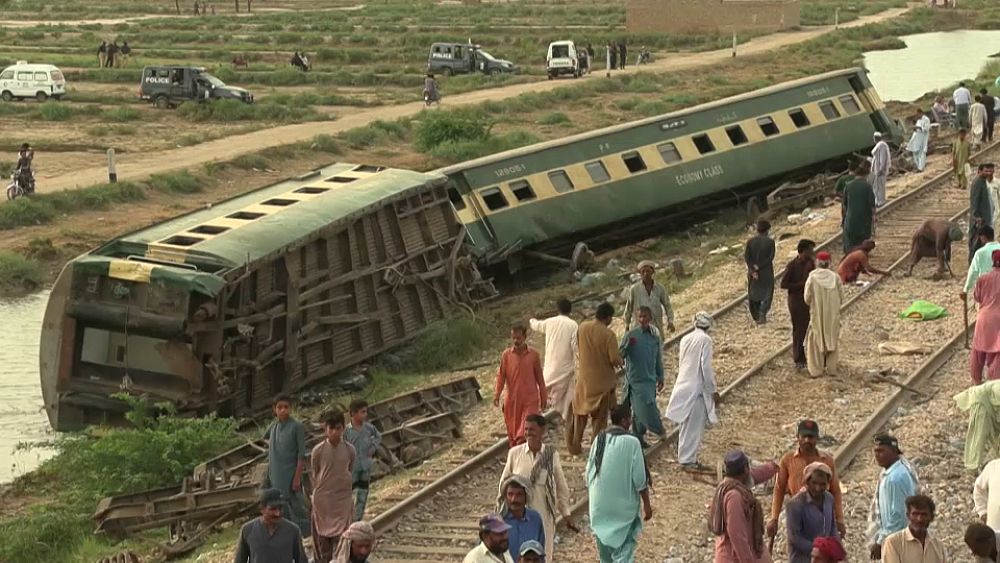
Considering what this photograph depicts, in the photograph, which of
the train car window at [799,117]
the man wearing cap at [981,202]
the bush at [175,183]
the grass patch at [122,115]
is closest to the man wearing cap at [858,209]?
the man wearing cap at [981,202]

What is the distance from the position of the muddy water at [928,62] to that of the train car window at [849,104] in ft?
73.0

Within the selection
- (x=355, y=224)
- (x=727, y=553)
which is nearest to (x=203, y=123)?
(x=355, y=224)

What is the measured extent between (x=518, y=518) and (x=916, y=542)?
2204mm

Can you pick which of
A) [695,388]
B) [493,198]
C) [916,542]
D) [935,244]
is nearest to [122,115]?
[493,198]

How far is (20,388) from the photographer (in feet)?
74.9

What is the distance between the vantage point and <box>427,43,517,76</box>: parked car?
209 feet

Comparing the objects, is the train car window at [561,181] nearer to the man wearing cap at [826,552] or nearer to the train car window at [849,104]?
the train car window at [849,104]

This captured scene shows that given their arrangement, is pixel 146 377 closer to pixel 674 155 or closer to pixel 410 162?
pixel 674 155

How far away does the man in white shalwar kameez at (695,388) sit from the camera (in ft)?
41.8

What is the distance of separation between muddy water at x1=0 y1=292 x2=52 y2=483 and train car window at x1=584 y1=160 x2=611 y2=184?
8.90 metres

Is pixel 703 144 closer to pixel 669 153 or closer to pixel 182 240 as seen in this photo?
pixel 669 153

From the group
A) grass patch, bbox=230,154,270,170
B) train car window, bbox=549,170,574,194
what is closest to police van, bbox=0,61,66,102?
grass patch, bbox=230,154,270,170

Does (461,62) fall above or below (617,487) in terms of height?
below

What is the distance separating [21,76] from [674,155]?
114 ft
